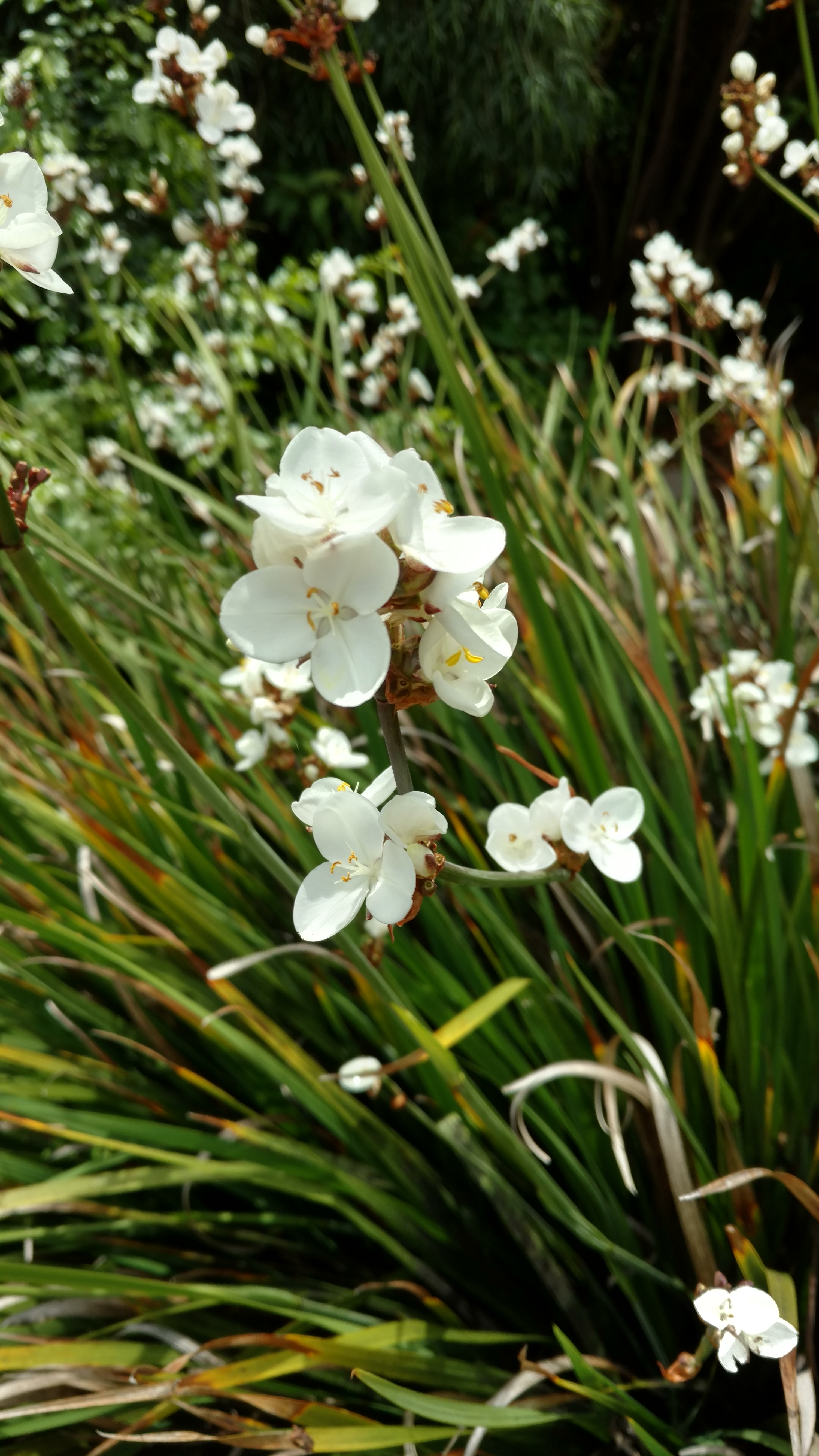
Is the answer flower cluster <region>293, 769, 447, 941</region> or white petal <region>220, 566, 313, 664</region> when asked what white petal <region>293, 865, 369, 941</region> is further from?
white petal <region>220, 566, 313, 664</region>

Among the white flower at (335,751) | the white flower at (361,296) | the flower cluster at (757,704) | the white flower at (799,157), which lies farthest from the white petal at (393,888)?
the white flower at (361,296)

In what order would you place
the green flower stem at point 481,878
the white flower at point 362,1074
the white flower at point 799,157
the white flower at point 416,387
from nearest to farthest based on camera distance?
the green flower stem at point 481,878, the white flower at point 362,1074, the white flower at point 799,157, the white flower at point 416,387

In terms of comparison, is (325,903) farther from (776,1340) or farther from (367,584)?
(776,1340)

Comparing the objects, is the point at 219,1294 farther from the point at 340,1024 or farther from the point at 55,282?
the point at 55,282

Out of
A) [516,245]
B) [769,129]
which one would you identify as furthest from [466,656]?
[516,245]

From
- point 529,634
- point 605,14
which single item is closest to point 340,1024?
point 529,634

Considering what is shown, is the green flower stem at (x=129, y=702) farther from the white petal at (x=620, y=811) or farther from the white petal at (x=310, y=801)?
the white petal at (x=620, y=811)

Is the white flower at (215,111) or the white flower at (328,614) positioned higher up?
the white flower at (215,111)

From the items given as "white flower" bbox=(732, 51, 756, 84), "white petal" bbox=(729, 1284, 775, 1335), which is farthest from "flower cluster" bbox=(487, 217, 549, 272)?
"white petal" bbox=(729, 1284, 775, 1335)
